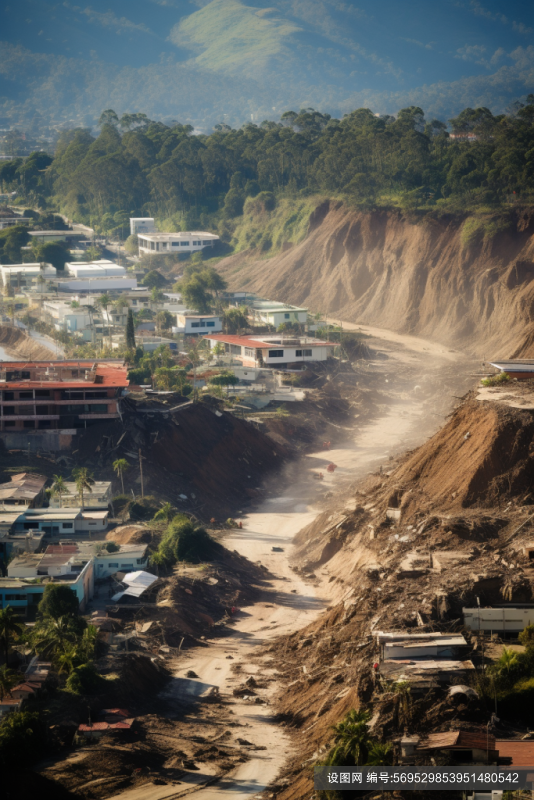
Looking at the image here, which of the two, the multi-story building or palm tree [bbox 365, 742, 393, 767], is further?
the multi-story building

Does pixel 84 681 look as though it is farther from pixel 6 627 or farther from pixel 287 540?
pixel 287 540

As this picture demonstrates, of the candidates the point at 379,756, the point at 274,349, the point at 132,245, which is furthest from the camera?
the point at 132,245

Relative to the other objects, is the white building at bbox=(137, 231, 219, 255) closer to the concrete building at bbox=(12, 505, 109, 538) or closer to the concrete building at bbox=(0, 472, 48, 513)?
the concrete building at bbox=(0, 472, 48, 513)

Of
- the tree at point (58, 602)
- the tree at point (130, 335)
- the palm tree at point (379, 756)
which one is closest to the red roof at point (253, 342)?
the tree at point (130, 335)

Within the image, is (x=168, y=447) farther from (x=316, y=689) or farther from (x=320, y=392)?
(x=316, y=689)

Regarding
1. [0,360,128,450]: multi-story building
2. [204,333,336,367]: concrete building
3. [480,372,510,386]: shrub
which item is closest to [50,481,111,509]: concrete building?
[0,360,128,450]: multi-story building

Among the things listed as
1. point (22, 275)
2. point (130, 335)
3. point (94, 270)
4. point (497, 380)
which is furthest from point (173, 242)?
point (497, 380)

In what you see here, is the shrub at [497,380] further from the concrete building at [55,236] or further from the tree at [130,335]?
the concrete building at [55,236]
